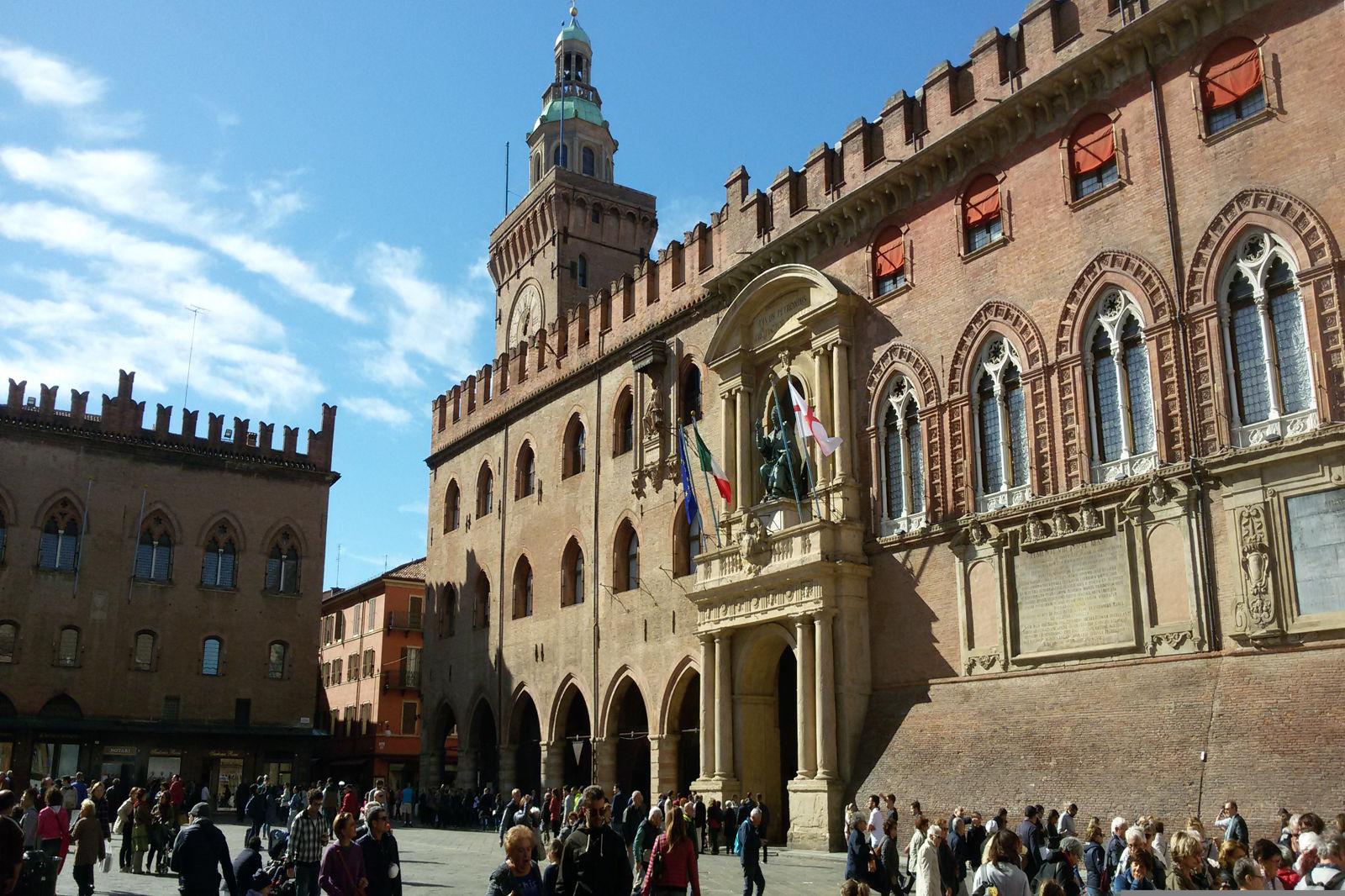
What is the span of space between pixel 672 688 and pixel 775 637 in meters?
4.33

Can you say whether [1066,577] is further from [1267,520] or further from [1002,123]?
[1002,123]

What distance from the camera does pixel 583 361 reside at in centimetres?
3375

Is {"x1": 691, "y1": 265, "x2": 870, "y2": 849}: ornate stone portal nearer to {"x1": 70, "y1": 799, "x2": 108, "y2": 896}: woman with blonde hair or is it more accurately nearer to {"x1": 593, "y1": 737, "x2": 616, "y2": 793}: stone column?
{"x1": 593, "y1": 737, "x2": 616, "y2": 793}: stone column

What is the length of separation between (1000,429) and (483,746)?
2176cm

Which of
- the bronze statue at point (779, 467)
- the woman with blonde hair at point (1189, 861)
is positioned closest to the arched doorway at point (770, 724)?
the bronze statue at point (779, 467)

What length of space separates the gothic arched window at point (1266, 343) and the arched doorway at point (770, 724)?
33.1ft

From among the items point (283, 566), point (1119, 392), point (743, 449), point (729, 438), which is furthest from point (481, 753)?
point (1119, 392)

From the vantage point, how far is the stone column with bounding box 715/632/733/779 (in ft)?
80.3

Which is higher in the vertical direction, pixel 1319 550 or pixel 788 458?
pixel 788 458

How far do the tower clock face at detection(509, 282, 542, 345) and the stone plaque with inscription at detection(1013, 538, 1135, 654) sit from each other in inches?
960

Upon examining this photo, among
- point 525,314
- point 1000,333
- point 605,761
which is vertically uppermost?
point 525,314

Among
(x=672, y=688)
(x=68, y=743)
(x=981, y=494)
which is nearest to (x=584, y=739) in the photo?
(x=672, y=688)

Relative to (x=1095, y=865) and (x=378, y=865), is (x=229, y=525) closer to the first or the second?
(x=378, y=865)

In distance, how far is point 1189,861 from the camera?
810 centimetres
